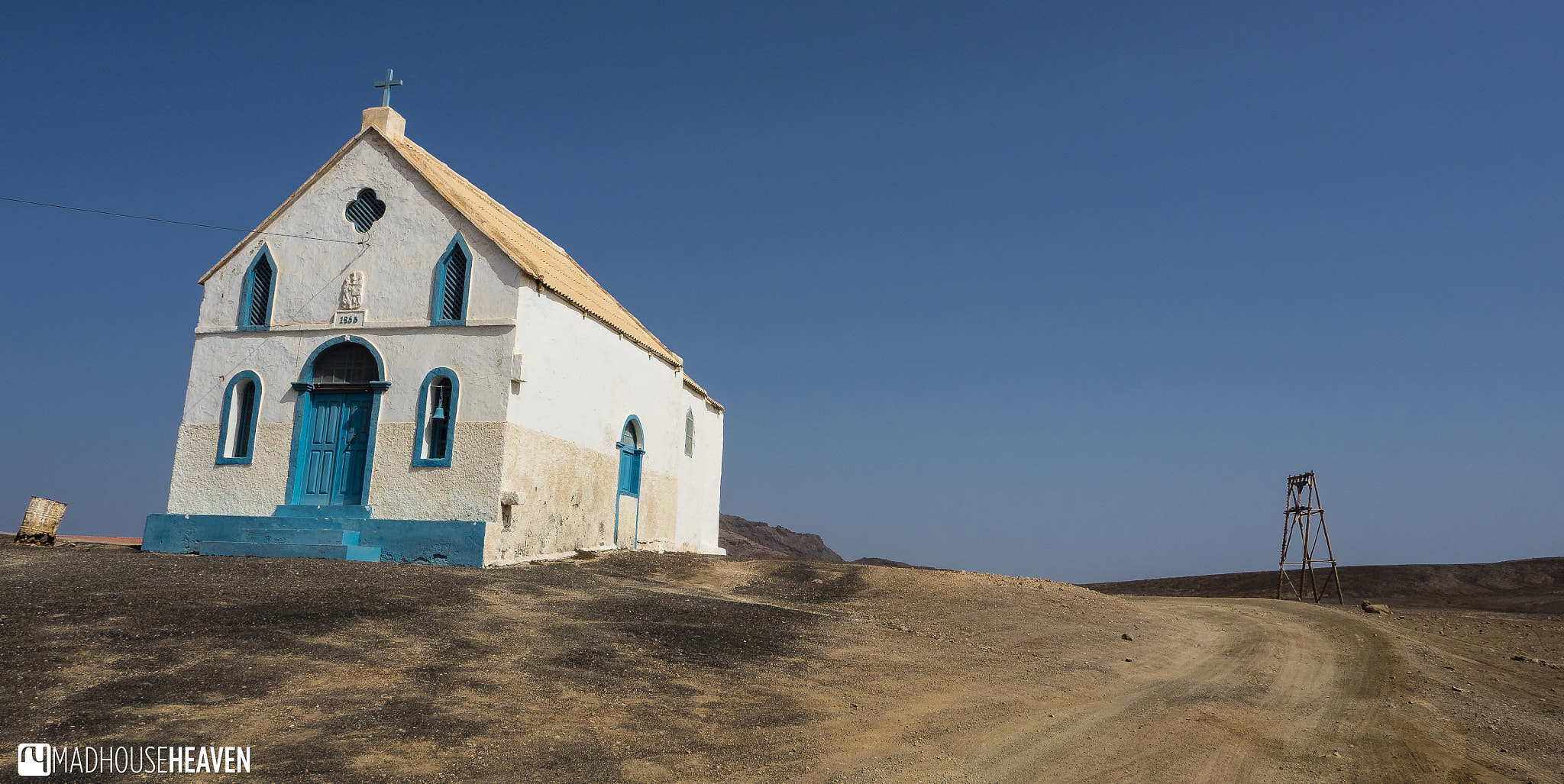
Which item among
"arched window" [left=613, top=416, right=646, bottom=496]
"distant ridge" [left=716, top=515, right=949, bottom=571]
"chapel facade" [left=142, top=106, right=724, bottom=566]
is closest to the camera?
"chapel facade" [left=142, top=106, right=724, bottom=566]

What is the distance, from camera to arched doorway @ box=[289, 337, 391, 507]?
52.6 feet

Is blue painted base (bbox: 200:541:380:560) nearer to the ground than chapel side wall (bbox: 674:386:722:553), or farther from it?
nearer to the ground

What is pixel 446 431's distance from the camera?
51.3ft

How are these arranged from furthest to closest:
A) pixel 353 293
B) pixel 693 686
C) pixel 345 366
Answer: pixel 353 293, pixel 345 366, pixel 693 686

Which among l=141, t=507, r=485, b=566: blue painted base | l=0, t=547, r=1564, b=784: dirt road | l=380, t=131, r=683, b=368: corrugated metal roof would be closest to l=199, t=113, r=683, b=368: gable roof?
l=380, t=131, r=683, b=368: corrugated metal roof

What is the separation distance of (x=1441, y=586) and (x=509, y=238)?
27856mm

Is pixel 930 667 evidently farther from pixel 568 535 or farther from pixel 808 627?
pixel 568 535

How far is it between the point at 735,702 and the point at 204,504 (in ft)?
44.5

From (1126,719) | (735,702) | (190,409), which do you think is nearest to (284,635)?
(735,702)

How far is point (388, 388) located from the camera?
52.9ft

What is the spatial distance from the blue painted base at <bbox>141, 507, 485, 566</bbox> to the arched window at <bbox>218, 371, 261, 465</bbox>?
50.2 inches

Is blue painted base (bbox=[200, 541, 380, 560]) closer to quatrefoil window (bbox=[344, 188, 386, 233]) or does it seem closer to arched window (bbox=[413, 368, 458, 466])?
arched window (bbox=[413, 368, 458, 466])

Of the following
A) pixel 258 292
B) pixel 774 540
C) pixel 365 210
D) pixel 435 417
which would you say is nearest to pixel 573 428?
pixel 435 417

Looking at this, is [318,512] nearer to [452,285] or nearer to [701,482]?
→ [452,285]
